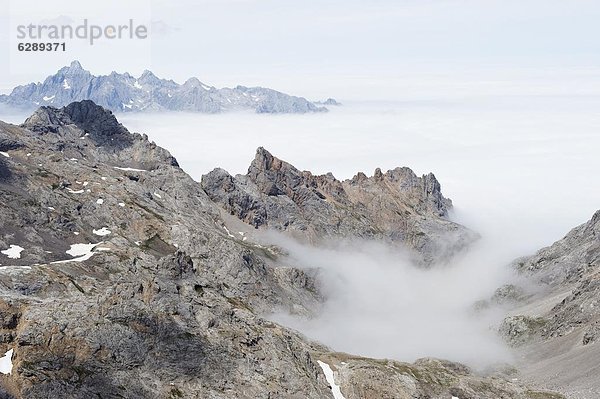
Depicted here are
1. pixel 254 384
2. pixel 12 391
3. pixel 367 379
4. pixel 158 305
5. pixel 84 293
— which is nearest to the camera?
pixel 12 391

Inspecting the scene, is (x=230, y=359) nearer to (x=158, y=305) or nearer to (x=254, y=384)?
(x=254, y=384)

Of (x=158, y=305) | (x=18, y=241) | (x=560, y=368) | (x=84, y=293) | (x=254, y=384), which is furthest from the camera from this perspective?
(x=18, y=241)

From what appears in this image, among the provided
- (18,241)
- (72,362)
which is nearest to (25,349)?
(72,362)

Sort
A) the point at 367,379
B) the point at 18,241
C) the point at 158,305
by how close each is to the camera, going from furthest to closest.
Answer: the point at 18,241 < the point at 367,379 < the point at 158,305

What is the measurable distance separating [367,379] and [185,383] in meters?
45.7

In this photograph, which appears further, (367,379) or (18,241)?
(18,241)

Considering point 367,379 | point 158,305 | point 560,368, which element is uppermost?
point 158,305

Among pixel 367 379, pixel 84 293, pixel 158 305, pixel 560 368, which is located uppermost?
pixel 158 305

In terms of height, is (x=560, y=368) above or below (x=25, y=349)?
below

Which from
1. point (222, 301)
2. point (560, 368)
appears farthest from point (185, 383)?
point (560, 368)

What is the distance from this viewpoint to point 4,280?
13675 cm

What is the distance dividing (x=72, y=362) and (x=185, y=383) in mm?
19202

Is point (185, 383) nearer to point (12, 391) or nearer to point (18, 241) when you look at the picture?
point (12, 391)

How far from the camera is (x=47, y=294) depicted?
5463 inches
